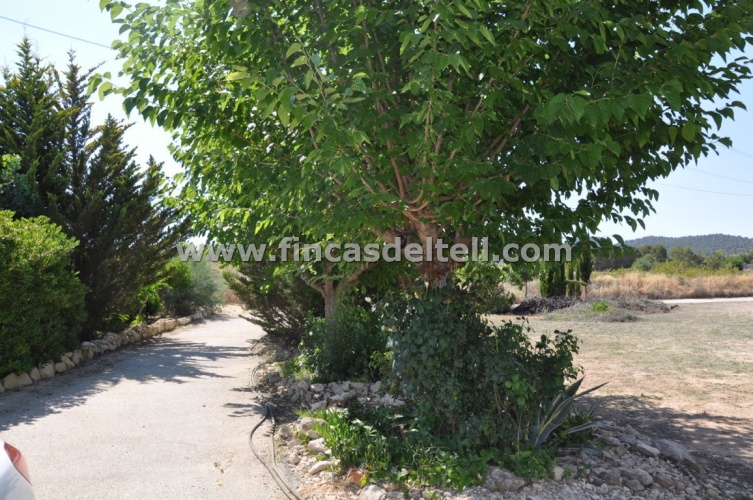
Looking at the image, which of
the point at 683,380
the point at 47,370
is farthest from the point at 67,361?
the point at 683,380

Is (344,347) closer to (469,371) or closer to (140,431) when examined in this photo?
(140,431)

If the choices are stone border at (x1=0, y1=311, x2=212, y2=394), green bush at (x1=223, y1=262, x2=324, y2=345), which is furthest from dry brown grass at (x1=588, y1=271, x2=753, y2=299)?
stone border at (x1=0, y1=311, x2=212, y2=394)

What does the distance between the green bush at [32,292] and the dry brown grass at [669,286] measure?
851 inches

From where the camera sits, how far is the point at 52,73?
12.3 metres

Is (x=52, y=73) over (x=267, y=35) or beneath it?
over

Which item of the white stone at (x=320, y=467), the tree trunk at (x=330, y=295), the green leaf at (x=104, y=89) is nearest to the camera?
the green leaf at (x=104, y=89)

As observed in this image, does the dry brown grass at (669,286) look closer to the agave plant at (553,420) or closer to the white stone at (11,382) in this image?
the agave plant at (553,420)

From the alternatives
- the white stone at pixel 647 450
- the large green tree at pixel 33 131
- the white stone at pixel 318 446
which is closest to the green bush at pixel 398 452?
the white stone at pixel 318 446

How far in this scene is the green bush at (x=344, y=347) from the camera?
8.45m

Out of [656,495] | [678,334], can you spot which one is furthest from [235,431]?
[678,334]

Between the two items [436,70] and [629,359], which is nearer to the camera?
[436,70]

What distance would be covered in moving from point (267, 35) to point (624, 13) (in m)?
2.91

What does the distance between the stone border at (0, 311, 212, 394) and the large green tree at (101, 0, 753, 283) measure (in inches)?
192

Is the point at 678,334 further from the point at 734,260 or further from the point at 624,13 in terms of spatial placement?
the point at 734,260
